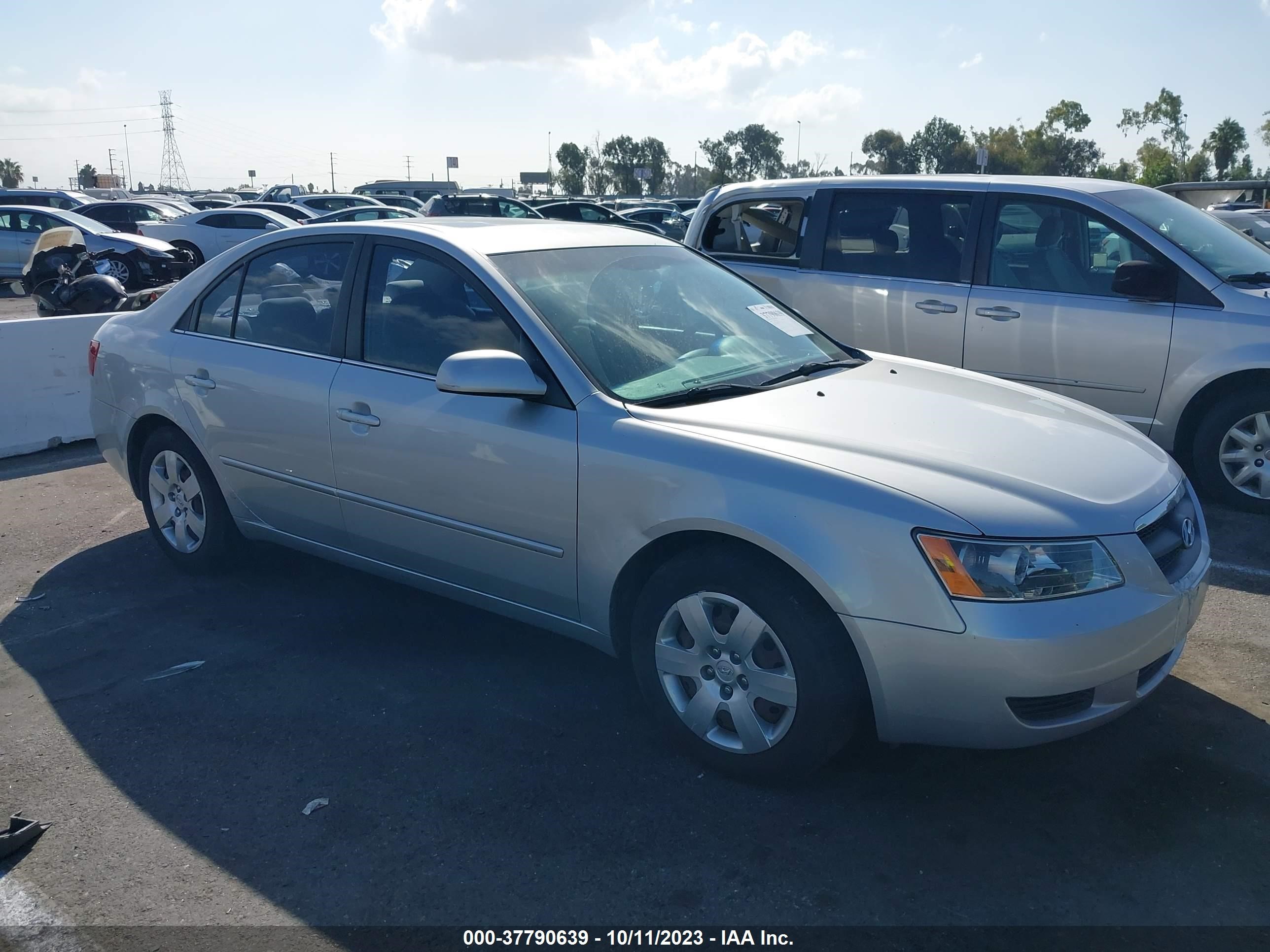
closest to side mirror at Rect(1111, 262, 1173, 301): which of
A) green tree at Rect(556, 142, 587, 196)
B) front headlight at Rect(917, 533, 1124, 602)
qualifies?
front headlight at Rect(917, 533, 1124, 602)

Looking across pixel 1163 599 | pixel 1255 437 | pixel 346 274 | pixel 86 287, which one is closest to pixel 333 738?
pixel 346 274

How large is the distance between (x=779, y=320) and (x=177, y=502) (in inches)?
118

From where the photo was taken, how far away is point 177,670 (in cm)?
411

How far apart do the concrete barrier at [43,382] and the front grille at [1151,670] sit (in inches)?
277

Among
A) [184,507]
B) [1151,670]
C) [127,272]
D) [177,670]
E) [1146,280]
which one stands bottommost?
[177,670]

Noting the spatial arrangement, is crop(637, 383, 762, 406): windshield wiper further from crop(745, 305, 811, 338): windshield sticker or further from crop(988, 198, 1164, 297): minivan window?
crop(988, 198, 1164, 297): minivan window

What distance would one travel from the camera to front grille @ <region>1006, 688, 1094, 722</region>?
9.26 feet

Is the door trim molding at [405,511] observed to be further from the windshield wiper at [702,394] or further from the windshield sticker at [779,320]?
the windshield sticker at [779,320]

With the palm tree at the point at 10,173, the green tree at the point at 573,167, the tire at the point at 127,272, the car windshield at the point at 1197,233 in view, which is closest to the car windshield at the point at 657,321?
the car windshield at the point at 1197,233

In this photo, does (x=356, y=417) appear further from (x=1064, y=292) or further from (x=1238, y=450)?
(x=1238, y=450)

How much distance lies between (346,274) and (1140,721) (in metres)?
3.41

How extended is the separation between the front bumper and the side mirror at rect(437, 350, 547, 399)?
1.29 meters

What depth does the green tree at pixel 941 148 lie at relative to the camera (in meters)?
68.0

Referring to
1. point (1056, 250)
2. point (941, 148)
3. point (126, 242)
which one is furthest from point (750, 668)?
point (941, 148)
